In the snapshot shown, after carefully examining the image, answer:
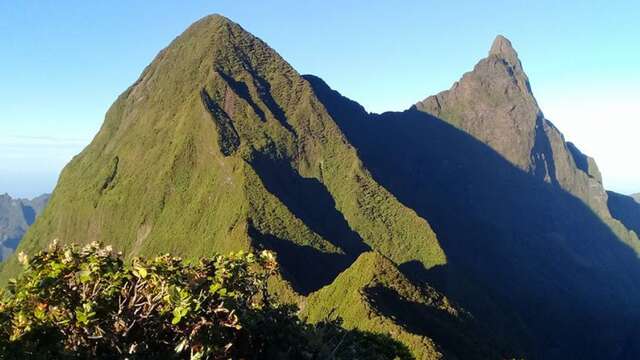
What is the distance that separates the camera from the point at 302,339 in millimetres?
12805

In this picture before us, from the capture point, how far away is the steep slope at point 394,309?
52.4m

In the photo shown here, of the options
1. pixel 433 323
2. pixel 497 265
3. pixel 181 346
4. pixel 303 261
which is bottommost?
pixel 181 346

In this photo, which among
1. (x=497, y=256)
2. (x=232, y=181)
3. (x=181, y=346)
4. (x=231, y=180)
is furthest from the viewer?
(x=497, y=256)

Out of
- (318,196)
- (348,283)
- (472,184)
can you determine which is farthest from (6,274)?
(472,184)

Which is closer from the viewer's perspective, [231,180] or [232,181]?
[232,181]

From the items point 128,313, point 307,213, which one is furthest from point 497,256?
point 128,313

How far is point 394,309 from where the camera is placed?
190 feet

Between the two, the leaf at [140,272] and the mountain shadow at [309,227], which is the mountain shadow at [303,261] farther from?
the leaf at [140,272]

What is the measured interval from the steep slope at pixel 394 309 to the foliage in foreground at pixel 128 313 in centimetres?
3827

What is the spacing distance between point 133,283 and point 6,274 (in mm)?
126837

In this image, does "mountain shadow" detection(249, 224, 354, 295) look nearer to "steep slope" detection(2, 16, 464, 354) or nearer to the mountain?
"steep slope" detection(2, 16, 464, 354)

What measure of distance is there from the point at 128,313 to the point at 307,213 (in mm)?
100022

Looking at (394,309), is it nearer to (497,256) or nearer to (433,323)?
(433,323)

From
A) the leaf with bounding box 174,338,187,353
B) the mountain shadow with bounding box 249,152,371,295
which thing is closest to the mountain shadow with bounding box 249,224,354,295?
the mountain shadow with bounding box 249,152,371,295
